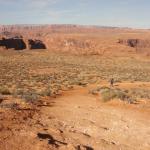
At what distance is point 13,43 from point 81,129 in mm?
83342

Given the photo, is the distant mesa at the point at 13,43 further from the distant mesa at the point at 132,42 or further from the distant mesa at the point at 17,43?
the distant mesa at the point at 132,42

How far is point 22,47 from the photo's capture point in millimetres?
93625

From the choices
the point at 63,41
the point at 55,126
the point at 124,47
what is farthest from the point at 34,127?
the point at 63,41

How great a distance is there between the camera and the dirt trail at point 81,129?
30.5 feet

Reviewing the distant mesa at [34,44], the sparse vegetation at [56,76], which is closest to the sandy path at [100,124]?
the sparse vegetation at [56,76]

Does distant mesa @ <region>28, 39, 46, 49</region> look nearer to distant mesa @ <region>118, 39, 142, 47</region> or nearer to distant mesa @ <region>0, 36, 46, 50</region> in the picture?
distant mesa @ <region>0, 36, 46, 50</region>

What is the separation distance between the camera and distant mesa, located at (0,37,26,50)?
8871 centimetres

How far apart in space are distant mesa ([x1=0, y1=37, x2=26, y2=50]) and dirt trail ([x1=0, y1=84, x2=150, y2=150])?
74639 millimetres

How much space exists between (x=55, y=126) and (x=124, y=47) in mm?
74219

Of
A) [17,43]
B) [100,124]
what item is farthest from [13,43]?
[100,124]

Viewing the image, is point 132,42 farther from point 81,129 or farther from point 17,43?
point 81,129

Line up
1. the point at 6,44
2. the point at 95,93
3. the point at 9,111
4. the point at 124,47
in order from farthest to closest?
the point at 6,44, the point at 124,47, the point at 95,93, the point at 9,111

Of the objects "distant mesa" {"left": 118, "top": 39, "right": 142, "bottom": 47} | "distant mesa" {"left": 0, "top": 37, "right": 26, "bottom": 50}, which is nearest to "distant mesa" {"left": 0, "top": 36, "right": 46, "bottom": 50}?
"distant mesa" {"left": 0, "top": 37, "right": 26, "bottom": 50}

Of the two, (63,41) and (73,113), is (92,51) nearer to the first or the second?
(63,41)
